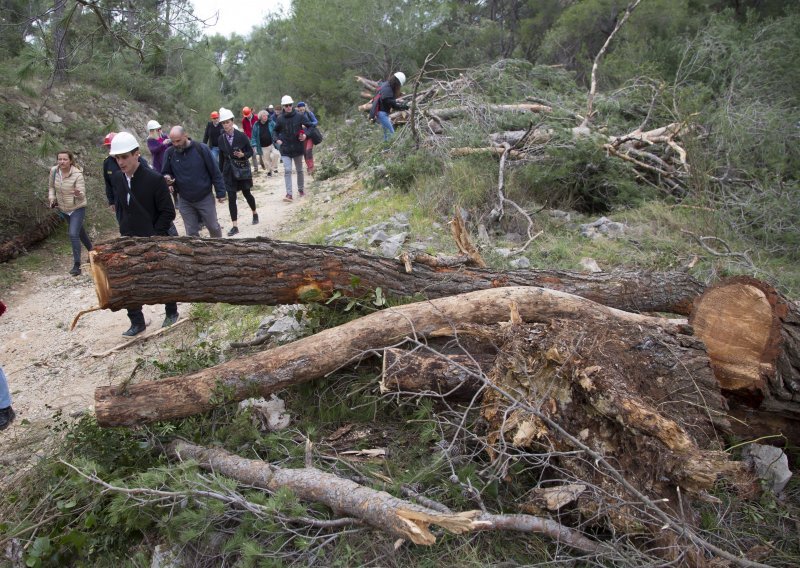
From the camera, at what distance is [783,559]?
2.40 meters

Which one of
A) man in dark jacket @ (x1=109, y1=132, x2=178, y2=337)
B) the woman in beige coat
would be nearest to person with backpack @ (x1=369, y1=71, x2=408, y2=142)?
the woman in beige coat

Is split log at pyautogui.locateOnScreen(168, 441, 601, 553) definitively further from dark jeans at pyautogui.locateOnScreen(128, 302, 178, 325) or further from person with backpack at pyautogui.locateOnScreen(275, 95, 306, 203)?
person with backpack at pyautogui.locateOnScreen(275, 95, 306, 203)

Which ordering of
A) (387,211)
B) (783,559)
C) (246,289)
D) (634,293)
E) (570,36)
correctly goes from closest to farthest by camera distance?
(783,559) → (246,289) → (634,293) → (387,211) → (570,36)

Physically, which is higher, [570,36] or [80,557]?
[570,36]

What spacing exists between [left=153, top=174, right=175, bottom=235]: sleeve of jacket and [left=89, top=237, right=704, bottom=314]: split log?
1.55 metres

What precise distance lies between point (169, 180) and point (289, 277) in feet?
10.5

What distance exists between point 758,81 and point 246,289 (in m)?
8.63

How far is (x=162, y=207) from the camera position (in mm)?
4672

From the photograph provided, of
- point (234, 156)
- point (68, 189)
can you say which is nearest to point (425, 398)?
point (234, 156)

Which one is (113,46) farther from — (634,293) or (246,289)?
(634,293)

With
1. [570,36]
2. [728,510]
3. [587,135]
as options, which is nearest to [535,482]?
[728,510]

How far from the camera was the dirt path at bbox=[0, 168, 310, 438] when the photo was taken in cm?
418

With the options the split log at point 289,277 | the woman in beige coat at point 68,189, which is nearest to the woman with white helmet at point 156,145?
the woman in beige coat at point 68,189

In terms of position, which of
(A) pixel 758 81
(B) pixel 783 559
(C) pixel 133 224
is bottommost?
(B) pixel 783 559
